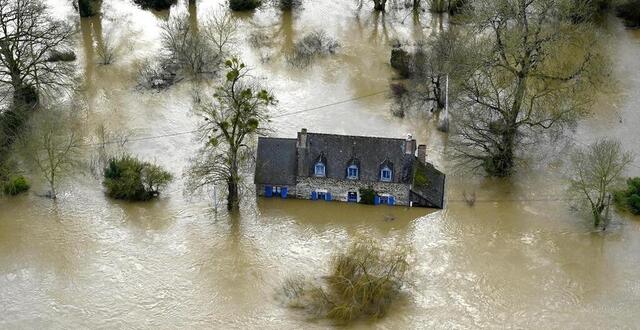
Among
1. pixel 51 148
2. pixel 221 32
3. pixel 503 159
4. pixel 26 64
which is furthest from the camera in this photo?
pixel 221 32

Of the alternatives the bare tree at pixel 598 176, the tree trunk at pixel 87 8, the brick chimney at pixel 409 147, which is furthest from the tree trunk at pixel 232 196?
the tree trunk at pixel 87 8

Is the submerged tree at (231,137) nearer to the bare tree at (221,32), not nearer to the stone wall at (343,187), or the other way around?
the stone wall at (343,187)

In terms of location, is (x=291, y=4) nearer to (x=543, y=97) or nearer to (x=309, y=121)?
(x=309, y=121)

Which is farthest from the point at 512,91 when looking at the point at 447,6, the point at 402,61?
the point at 447,6

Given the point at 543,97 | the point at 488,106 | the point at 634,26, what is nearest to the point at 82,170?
the point at 488,106

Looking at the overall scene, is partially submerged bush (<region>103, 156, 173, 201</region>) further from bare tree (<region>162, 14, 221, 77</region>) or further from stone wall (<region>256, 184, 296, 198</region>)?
bare tree (<region>162, 14, 221, 77</region>)

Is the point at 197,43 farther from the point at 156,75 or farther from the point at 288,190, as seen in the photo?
the point at 288,190
